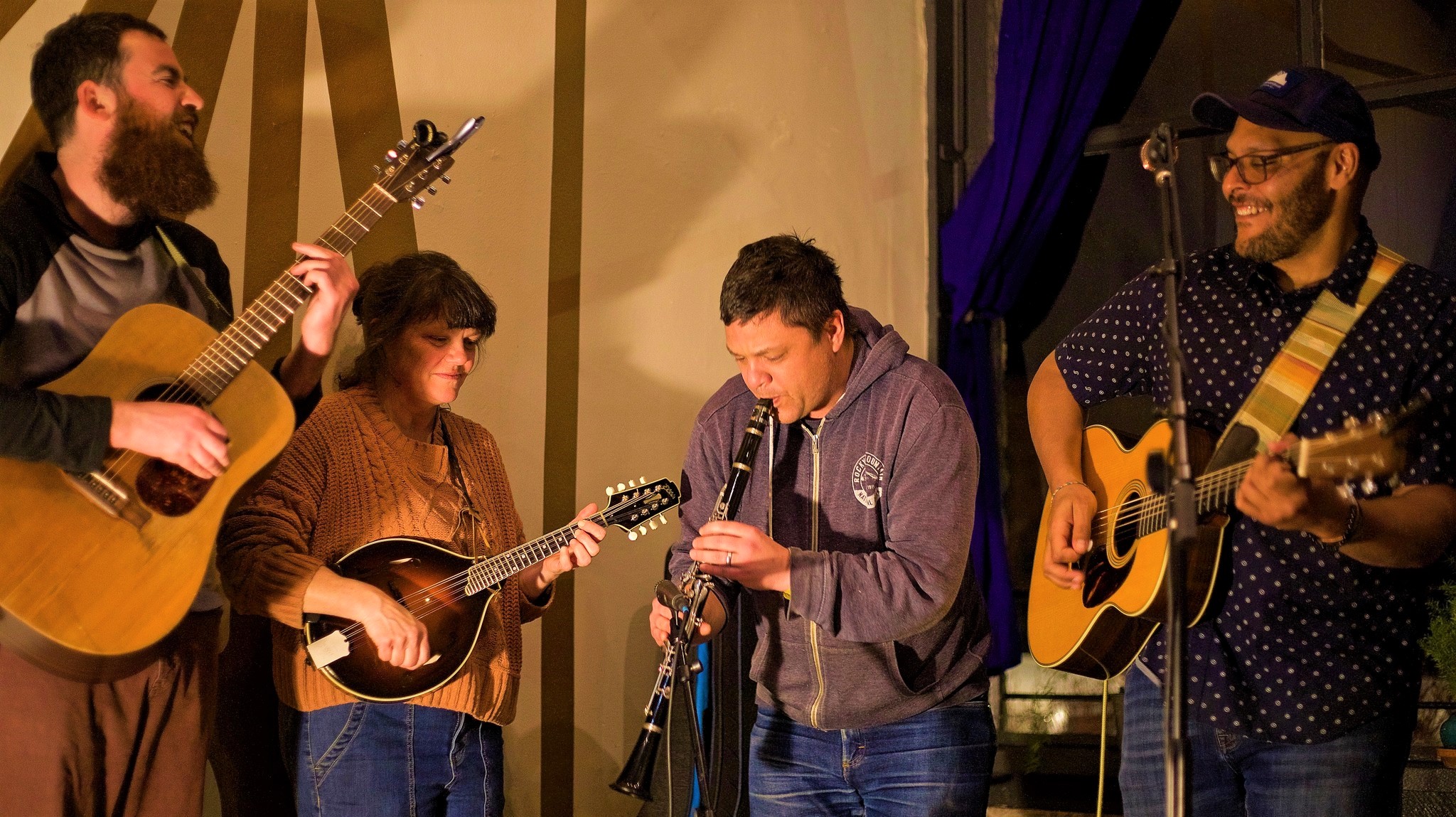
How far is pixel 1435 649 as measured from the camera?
2.85 m

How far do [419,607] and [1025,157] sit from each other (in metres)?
3.68

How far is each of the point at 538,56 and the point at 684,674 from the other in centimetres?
221

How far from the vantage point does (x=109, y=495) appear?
6.22 ft

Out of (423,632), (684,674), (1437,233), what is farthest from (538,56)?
(1437,233)

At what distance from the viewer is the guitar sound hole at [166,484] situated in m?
1.93

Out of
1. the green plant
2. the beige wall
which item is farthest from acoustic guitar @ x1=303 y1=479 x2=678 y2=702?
the green plant

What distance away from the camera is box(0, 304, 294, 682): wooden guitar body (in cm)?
179

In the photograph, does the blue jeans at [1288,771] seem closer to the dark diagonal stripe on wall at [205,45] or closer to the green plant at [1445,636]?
the green plant at [1445,636]

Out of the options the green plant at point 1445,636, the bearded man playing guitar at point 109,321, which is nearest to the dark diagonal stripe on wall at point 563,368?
the bearded man playing guitar at point 109,321

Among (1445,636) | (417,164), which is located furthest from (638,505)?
(1445,636)

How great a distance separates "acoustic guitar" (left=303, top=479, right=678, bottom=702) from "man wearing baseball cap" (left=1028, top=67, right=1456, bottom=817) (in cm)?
138

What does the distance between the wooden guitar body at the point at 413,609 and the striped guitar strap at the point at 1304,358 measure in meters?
1.60

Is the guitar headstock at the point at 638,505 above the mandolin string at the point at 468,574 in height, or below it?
above

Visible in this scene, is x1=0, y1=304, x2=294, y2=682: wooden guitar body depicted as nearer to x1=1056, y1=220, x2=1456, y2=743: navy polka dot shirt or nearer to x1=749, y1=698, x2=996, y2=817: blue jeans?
x1=749, y1=698, x2=996, y2=817: blue jeans
